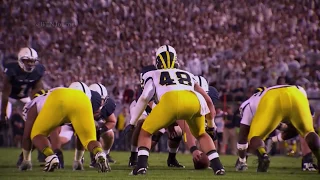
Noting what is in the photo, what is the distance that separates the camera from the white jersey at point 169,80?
826cm

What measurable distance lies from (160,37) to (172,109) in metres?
12.4

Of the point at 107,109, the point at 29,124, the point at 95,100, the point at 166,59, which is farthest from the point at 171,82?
the point at 107,109

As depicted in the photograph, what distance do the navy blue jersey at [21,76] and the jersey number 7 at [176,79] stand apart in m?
3.86

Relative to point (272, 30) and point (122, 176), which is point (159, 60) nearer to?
point (122, 176)

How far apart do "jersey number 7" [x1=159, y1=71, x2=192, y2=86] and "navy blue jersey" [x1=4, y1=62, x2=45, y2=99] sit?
12.7ft

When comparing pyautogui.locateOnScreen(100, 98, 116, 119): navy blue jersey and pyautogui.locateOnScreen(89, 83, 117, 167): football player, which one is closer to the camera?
pyautogui.locateOnScreen(89, 83, 117, 167): football player

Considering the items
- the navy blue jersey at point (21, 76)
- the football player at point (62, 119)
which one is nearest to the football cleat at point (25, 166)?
the football player at point (62, 119)

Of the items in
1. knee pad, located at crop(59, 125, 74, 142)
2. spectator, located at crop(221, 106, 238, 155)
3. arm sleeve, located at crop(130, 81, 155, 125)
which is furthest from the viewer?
spectator, located at crop(221, 106, 238, 155)

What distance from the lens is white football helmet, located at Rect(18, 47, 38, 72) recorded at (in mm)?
10953

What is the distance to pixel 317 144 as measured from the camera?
332 inches

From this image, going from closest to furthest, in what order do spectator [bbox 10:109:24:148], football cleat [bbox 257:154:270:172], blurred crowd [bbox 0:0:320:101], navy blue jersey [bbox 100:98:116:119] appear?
football cleat [bbox 257:154:270:172] < navy blue jersey [bbox 100:98:116:119] < blurred crowd [bbox 0:0:320:101] < spectator [bbox 10:109:24:148]

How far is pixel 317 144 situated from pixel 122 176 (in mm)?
2314

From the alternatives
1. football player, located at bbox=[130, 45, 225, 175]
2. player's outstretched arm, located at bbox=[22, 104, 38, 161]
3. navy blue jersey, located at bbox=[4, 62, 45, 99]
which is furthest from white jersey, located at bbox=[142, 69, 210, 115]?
navy blue jersey, located at bbox=[4, 62, 45, 99]

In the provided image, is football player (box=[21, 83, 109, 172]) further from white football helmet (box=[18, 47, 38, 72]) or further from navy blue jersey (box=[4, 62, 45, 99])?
navy blue jersey (box=[4, 62, 45, 99])
